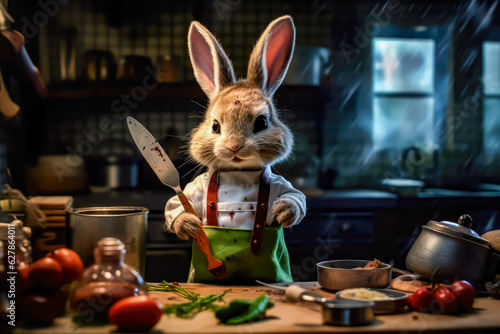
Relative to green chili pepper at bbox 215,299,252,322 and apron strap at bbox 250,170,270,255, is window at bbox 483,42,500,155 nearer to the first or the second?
apron strap at bbox 250,170,270,255

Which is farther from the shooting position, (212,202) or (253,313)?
(212,202)

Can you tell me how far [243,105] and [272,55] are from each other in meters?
0.22

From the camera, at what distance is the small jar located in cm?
91

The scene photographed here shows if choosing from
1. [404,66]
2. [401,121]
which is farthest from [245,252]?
[404,66]

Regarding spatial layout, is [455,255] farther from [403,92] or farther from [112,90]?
[403,92]

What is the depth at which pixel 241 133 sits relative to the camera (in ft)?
4.48

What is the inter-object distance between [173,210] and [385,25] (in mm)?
2415

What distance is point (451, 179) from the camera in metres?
3.33

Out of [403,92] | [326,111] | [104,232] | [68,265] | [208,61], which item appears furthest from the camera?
[403,92]

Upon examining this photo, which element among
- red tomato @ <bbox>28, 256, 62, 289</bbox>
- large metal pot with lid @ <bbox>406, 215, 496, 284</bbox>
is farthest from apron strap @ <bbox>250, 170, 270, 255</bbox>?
red tomato @ <bbox>28, 256, 62, 289</bbox>

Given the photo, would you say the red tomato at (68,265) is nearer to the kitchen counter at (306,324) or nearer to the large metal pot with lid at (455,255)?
the kitchen counter at (306,324)

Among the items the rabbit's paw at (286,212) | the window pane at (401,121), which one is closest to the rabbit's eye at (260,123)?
the rabbit's paw at (286,212)

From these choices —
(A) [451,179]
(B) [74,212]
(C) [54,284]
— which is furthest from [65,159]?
(A) [451,179]

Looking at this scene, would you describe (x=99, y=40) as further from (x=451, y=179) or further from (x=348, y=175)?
(x=451, y=179)
